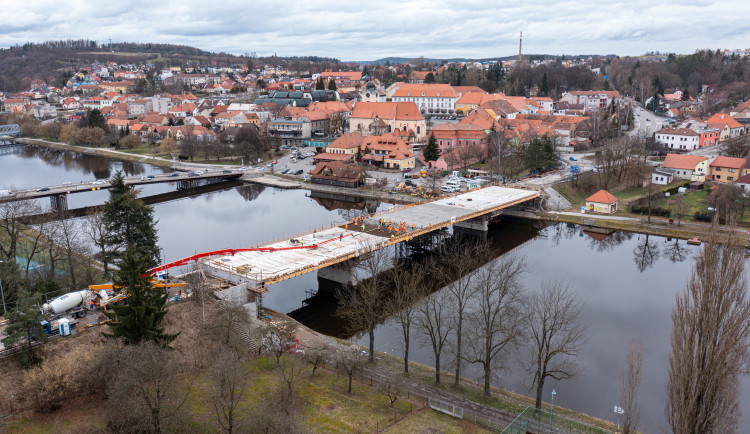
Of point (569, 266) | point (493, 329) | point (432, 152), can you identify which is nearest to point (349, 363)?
point (493, 329)

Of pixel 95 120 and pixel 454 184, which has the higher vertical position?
pixel 95 120

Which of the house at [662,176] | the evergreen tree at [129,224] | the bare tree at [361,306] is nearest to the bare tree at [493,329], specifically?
the bare tree at [361,306]

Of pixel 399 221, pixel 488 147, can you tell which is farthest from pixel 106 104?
pixel 399 221

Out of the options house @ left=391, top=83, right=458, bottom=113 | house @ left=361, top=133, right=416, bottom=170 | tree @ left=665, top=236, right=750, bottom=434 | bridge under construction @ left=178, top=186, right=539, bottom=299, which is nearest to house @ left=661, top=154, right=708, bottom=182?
bridge under construction @ left=178, top=186, right=539, bottom=299

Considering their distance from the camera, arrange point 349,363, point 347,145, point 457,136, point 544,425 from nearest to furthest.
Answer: point 544,425 → point 349,363 → point 457,136 → point 347,145

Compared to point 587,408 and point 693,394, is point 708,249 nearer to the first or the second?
point 693,394

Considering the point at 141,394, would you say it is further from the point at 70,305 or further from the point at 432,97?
the point at 432,97

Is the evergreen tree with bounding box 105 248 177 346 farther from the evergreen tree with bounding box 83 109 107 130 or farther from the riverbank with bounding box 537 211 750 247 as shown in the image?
the evergreen tree with bounding box 83 109 107 130
